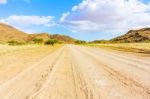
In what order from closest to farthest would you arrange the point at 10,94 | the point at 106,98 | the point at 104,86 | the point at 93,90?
the point at 106,98 < the point at 10,94 < the point at 93,90 < the point at 104,86

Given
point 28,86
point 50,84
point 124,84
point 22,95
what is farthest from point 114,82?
point 22,95

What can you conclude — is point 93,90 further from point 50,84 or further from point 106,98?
point 50,84

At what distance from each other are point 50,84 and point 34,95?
2.20 meters

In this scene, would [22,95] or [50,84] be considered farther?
[50,84]

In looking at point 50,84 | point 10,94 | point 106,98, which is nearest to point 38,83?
point 50,84

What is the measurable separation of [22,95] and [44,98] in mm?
826

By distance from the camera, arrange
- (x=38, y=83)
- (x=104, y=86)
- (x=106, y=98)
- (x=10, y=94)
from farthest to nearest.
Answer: (x=38, y=83)
(x=104, y=86)
(x=10, y=94)
(x=106, y=98)

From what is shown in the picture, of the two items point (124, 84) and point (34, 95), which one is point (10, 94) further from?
point (124, 84)

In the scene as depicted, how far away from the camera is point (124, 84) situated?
1027 centimetres

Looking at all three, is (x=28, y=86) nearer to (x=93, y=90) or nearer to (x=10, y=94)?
(x=10, y=94)

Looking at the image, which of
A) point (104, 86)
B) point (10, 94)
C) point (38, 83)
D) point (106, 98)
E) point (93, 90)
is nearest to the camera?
point (106, 98)

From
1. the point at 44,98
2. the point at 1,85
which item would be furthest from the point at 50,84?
the point at 44,98

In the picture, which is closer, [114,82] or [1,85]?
[1,85]

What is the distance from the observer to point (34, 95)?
8164 millimetres
